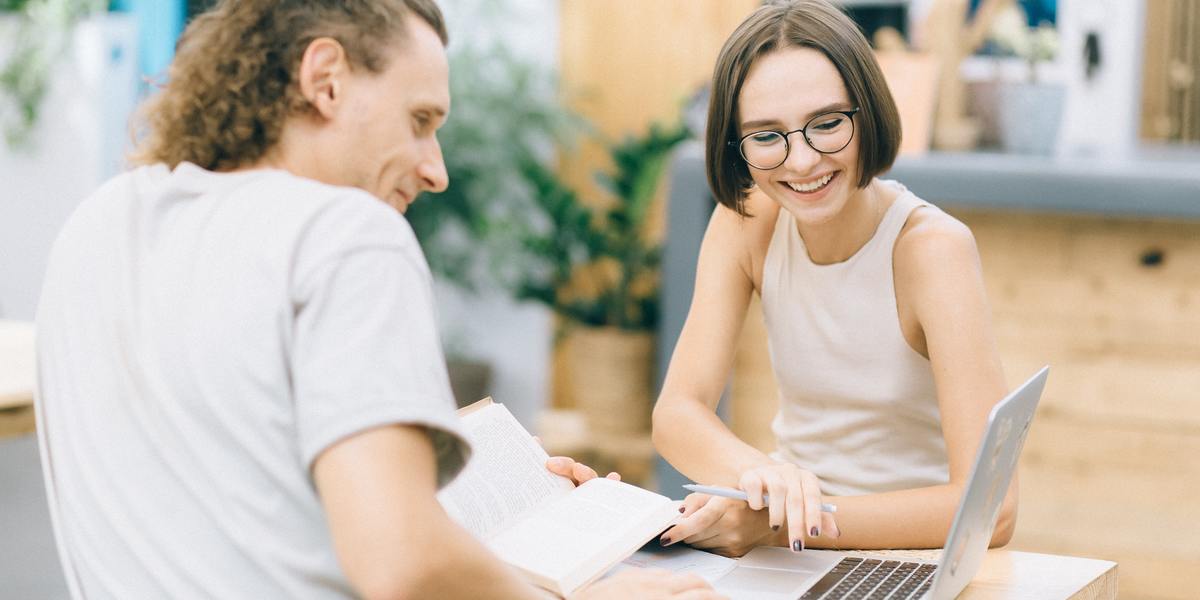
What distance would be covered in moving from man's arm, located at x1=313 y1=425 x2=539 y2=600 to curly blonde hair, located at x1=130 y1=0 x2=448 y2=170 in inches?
12.5

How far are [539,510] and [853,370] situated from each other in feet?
1.92

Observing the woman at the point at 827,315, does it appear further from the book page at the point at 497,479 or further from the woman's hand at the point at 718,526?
the book page at the point at 497,479

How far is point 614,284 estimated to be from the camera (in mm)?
4223

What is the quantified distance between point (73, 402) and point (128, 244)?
0.14 metres

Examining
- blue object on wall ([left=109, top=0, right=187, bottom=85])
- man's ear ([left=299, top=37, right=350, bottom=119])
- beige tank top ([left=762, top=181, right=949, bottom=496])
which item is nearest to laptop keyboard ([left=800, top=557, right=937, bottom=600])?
beige tank top ([left=762, top=181, right=949, bottom=496])

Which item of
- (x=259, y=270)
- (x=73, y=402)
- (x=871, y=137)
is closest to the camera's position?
(x=259, y=270)

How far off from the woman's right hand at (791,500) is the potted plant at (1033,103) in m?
2.02

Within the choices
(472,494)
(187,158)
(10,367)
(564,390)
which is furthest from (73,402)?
(564,390)

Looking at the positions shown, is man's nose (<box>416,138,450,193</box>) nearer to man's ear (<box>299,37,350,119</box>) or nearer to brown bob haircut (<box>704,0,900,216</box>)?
man's ear (<box>299,37,350,119</box>)

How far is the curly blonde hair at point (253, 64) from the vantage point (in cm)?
105

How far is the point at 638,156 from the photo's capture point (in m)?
4.10

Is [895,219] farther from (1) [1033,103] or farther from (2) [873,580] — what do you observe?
(1) [1033,103]

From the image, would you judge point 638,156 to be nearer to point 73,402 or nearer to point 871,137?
point 871,137

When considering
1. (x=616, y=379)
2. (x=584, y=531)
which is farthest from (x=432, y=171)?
(x=616, y=379)
